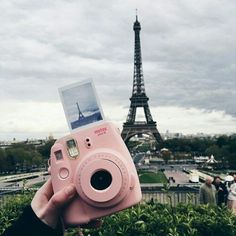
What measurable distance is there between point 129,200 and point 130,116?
74.1m

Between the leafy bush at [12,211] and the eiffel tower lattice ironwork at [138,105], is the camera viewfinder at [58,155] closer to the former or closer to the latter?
the leafy bush at [12,211]

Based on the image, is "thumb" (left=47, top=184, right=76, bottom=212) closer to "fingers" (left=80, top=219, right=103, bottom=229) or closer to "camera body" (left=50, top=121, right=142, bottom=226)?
"camera body" (left=50, top=121, right=142, bottom=226)

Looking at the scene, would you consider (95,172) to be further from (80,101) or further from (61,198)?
(80,101)

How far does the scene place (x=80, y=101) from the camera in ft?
7.07

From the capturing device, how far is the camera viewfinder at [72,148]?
2.22 meters

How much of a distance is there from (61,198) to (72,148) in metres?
0.26

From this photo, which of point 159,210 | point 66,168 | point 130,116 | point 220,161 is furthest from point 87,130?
point 130,116

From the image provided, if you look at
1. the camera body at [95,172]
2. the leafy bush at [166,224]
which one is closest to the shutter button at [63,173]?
the camera body at [95,172]

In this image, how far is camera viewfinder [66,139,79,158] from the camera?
7.27 ft

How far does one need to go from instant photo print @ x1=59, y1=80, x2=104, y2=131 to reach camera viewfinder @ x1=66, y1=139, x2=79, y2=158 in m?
0.11

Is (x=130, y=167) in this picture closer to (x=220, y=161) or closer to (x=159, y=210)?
(x=159, y=210)

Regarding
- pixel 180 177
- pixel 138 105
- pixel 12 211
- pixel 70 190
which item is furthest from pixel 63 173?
pixel 138 105

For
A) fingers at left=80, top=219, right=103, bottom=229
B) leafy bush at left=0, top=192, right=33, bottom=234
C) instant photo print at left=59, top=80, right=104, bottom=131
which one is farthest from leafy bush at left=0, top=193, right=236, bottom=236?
instant photo print at left=59, top=80, right=104, bottom=131

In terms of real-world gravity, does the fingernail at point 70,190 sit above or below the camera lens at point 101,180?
below
